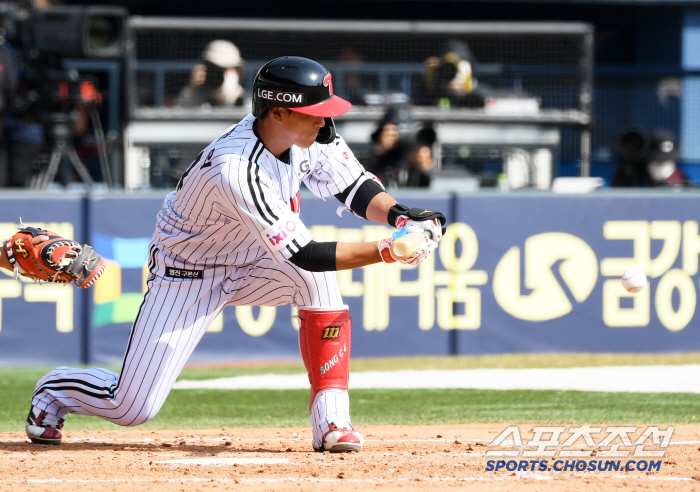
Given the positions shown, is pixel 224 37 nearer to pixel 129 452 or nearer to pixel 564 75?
pixel 564 75

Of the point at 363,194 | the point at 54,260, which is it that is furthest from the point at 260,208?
the point at 54,260

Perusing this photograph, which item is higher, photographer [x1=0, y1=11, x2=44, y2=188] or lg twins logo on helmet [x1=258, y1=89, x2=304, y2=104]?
lg twins logo on helmet [x1=258, y1=89, x2=304, y2=104]

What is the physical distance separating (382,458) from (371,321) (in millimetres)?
4562

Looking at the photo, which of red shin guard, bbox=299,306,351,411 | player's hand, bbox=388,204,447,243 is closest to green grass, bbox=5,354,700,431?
red shin guard, bbox=299,306,351,411

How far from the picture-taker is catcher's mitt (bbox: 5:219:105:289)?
14.8 ft

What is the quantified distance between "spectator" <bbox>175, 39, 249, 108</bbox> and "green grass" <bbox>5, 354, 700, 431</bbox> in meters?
3.81

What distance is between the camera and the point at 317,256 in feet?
13.5

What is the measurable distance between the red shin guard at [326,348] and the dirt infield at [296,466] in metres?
0.34

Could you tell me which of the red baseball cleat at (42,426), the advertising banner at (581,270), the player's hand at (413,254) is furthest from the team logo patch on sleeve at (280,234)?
the advertising banner at (581,270)

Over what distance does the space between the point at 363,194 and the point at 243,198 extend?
0.81 metres

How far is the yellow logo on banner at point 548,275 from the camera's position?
907cm

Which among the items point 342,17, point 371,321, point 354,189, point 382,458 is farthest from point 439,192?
point 342,17

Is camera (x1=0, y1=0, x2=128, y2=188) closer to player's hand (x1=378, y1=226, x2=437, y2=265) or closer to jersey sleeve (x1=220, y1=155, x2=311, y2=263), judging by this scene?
jersey sleeve (x1=220, y1=155, x2=311, y2=263)

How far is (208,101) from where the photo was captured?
10.6 m
